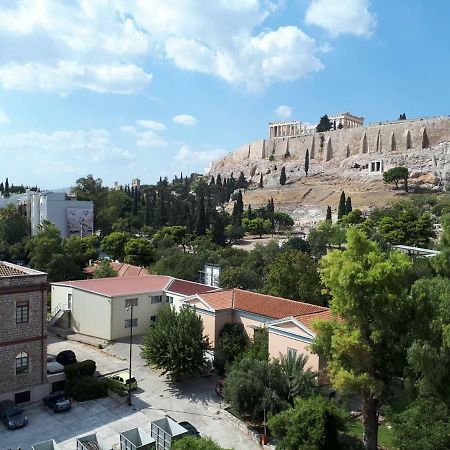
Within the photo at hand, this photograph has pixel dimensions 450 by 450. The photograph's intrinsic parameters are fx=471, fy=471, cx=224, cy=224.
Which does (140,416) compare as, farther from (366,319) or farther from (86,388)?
(366,319)

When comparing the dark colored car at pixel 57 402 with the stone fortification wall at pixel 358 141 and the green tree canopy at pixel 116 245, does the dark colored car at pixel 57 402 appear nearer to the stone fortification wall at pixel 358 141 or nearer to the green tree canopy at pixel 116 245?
the green tree canopy at pixel 116 245

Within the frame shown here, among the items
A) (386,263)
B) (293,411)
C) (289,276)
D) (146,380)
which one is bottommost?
(146,380)

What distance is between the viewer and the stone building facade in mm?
21719

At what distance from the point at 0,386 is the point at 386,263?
17.8 m

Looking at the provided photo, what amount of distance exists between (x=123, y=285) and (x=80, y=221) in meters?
44.7

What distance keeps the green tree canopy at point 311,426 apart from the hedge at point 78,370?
1162 centimetres

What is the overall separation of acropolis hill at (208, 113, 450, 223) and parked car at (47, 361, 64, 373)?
222 feet

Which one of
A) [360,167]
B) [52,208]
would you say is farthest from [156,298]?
[360,167]

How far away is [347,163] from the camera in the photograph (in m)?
117

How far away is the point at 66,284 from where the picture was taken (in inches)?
1341

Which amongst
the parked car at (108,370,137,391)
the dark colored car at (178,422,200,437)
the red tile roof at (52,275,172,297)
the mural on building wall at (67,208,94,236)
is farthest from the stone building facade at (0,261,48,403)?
the mural on building wall at (67,208,94,236)

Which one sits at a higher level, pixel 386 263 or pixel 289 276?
pixel 386 263

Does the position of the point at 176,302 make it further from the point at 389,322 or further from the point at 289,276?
the point at 389,322

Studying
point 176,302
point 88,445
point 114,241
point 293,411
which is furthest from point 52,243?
point 293,411
